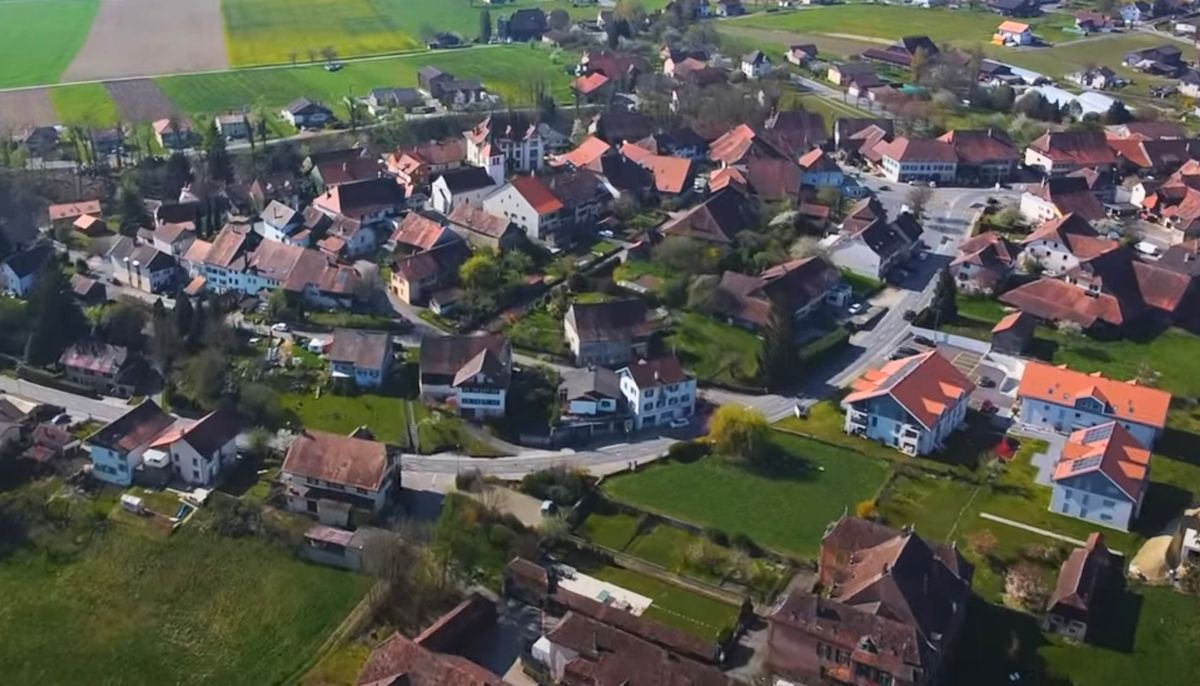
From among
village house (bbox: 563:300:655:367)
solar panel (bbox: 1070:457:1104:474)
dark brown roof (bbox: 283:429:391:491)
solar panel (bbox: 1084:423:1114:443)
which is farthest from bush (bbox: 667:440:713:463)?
solar panel (bbox: 1084:423:1114:443)

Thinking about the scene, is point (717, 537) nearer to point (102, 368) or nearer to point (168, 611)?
point (168, 611)

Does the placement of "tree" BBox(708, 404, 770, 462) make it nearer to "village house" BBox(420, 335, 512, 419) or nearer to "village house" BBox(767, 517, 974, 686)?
"village house" BBox(767, 517, 974, 686)

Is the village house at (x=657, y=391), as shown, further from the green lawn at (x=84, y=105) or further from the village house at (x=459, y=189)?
the green lawn at (x=84, y=105)

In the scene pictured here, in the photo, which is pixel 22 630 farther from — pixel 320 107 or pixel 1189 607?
pixel 320 107

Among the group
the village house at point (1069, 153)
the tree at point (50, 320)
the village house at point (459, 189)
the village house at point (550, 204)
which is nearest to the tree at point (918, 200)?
the village house at point (1069, 153)

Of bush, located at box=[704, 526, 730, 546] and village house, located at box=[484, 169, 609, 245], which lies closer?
bush, located at box=[704, 526, 730, 546]

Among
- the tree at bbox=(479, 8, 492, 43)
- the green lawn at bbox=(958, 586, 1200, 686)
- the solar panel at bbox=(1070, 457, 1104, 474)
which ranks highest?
the solar panel at bbox=(1070, 457, 1104, 474)
